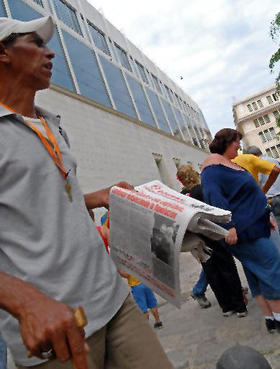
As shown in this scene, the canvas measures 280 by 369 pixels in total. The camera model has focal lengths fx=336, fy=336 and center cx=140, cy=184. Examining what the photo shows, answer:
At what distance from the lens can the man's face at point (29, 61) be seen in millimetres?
1468

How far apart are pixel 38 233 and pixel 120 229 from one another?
345 mm

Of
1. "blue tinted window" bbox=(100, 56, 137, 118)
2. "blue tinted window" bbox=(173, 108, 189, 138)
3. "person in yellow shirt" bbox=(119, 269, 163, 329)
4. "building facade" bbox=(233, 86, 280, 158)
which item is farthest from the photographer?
"building facade" bbox=(233, 86, 280, 158)

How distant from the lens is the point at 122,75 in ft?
62.4

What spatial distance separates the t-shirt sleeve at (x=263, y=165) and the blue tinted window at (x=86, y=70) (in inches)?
439

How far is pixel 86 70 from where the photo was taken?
1462 centimetres

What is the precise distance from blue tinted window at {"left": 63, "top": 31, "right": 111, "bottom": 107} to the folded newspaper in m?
13.1

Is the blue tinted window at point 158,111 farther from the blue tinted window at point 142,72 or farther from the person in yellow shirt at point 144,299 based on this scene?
the person in yellow shirt at point 144,299

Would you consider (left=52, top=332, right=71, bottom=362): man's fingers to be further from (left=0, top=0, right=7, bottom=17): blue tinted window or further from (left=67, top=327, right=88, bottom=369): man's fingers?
(left=0, top=0, right=7, bottom=17): blue tinted window

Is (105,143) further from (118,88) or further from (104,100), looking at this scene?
(118,88)

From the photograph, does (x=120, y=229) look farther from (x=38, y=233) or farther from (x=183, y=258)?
(x=183, y=258)

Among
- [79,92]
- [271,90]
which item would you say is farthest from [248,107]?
[79,92]

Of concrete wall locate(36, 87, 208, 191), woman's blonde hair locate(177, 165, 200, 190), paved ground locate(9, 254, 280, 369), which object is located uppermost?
concrete wall locate(36, 87, 208, 191)

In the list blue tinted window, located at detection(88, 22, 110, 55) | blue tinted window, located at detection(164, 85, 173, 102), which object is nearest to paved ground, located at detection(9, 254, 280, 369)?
blue tinted window, located at detection(88, 22, 110, 55)

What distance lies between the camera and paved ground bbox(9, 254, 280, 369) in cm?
291
